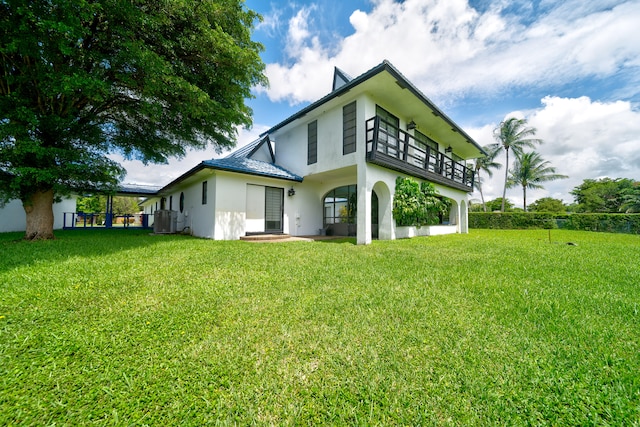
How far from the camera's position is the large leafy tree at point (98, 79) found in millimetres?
5367

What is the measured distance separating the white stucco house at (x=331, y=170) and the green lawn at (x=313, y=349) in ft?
17.6

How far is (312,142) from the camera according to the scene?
1083 centimetres

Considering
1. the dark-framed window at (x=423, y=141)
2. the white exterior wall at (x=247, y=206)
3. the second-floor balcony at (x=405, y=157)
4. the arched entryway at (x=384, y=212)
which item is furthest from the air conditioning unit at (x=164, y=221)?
the dark-framed window at (x=423, y=141)

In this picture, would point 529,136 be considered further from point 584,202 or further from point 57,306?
point 57,306

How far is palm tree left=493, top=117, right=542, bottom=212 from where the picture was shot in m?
25.6

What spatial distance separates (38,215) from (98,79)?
5.20 metres

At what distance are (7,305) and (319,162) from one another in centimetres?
909

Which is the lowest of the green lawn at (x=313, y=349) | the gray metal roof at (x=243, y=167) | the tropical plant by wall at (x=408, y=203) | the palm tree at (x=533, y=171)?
the green lawn at (x=313, y=349)

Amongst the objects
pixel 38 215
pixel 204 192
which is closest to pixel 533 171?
pixel 204 192

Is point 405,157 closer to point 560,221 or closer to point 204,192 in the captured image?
point 204,192

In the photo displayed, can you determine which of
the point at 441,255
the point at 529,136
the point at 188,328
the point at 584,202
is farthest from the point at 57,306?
the point at 584,202

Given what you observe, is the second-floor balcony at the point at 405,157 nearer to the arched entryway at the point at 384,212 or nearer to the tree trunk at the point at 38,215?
the arched entryway at the point at 384,212

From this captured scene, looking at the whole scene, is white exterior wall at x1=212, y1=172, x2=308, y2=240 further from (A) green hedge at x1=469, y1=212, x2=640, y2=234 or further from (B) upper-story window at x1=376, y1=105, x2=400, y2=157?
(A) green hedge at x1=469, y1=212, x2=640, y2=234

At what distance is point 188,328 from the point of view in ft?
8.21
